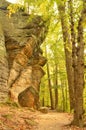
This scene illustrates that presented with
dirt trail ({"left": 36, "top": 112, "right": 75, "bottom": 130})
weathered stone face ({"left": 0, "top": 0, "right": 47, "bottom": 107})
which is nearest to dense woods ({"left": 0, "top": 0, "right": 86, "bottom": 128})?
weathered stone face ({"left": 0, "top": 0, "right": 47, "bottom": 107})

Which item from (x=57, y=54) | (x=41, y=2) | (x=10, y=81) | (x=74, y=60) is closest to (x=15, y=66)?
(x=10, y=81)

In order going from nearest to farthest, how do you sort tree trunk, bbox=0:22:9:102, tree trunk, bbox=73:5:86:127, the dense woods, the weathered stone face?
1. the dense woods
2. tree trunk, bbox=73:5:86:127
3. tree trunk, bbox=0:22:9:102
4. the weathered stone face

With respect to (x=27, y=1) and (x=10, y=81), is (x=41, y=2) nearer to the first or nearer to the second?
(x=27, y=1)

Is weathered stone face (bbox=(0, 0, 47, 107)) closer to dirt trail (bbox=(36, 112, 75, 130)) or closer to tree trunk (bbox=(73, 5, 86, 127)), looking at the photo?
dirt trail (bbox=(36, 112, 75, 130))

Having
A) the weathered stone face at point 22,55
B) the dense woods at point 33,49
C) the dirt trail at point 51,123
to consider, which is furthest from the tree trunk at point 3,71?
the dirt trail at point 51,123

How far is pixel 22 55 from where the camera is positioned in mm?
17844

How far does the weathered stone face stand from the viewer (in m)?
17.1

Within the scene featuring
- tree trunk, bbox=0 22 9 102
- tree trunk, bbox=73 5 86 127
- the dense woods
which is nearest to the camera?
the dense woods

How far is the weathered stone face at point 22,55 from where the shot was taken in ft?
56.2

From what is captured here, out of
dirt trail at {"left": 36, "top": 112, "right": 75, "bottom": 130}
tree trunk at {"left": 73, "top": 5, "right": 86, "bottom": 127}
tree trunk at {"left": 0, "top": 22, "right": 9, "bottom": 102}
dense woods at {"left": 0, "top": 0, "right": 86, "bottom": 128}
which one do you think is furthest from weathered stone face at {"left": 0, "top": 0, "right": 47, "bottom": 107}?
tree trunk at {"left": 73, "top": 5, "right": 86, "bottom": 127}

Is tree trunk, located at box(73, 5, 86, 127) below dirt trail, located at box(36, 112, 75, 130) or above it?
above

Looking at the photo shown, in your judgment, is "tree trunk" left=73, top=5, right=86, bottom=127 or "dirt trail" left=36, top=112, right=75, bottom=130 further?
"tree trunk" left=73, top=5, right=86, bottom=127

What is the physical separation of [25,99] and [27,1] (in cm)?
918

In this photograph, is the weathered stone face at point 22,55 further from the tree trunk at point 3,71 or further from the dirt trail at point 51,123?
the dirt trail at point 51,123
